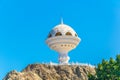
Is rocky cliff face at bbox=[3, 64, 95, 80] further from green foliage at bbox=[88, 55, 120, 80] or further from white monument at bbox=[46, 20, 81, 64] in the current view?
green foliage at bbox=[88, 55, 120, 80]

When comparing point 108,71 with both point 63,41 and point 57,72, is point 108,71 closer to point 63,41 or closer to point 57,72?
point 57,72

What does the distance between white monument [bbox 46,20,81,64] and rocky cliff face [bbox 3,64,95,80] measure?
5330 mm

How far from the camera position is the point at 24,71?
393ft

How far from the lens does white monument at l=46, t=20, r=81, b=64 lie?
125375mm

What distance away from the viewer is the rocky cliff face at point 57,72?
4616 inches

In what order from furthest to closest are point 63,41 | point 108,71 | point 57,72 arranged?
point 63,41 < point 57,72 < point 108,71

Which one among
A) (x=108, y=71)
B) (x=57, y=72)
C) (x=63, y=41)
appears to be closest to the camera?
(x=108, y=71)

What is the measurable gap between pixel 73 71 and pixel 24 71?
11.1m

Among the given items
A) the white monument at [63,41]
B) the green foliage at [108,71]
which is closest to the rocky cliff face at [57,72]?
the white monument at [63,41]

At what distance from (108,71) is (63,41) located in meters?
28.2

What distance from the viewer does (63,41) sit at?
12512 centimetres

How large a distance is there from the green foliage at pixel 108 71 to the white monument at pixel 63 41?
2651cm

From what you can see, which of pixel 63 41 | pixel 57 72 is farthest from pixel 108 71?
pixel 63 41

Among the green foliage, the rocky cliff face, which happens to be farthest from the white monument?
the green foliage
